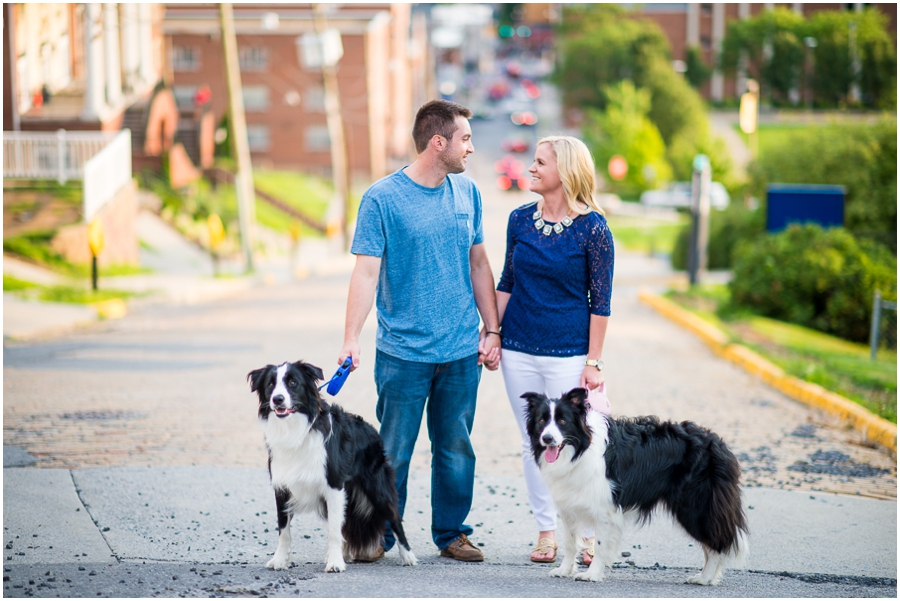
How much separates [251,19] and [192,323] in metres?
45.0

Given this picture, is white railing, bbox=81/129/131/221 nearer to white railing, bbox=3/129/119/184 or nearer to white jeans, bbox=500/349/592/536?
white railing, bbox=3/129/119/184

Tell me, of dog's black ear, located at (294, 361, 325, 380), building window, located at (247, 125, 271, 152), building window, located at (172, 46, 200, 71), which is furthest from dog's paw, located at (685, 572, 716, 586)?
building window, located at (172, 46, 200, 71)

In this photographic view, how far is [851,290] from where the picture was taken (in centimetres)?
1527

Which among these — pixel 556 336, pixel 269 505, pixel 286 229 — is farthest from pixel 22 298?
pixel 286 229

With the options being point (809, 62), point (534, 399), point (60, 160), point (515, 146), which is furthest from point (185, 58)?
point (534, 399)

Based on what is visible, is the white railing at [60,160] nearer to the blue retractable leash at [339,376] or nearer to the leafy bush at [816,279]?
the leafy bush at [816,279]

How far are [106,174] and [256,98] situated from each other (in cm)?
3976

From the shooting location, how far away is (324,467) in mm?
4750

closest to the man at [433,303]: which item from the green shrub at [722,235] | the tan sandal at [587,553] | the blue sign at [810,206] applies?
the tan sandal at [587,553]

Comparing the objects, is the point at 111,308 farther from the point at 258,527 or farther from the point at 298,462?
the point at 298,462

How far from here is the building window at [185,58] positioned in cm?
5981

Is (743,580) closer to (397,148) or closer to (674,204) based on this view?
(674,204)

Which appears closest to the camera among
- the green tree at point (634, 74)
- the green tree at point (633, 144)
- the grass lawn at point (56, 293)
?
the grass lawn at point (56, 293)

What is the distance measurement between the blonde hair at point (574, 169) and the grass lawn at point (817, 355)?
16.8 ft
